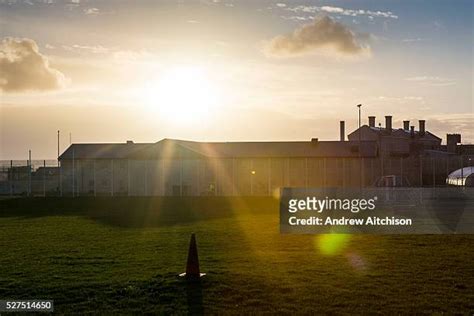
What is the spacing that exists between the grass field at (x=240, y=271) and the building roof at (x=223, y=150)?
3408 cm

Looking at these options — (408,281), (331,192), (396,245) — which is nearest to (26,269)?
(408,281)

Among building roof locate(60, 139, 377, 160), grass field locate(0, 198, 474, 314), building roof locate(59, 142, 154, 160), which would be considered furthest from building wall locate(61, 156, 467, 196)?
grass field locate(0, 198, 474, 314)

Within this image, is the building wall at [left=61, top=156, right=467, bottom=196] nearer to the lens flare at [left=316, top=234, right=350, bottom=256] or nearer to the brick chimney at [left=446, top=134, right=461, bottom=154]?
the brick chimney at [left=446, top=134, right=461, bottom=154]

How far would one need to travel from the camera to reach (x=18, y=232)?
2425 cm

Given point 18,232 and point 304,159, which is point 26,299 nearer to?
point 18,232

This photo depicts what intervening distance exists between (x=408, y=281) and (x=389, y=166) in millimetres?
45641

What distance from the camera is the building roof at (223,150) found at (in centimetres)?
5828

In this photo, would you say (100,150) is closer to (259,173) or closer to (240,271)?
(259,173)

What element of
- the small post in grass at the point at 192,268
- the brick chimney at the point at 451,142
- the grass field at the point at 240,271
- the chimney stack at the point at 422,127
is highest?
the chimney stack at the point at 422,127

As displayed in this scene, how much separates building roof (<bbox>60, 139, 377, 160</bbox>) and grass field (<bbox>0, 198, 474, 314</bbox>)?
34084mm

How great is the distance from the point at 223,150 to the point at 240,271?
4866cm

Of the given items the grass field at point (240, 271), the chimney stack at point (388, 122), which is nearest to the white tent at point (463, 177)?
the chimney stack at point (388, 122)

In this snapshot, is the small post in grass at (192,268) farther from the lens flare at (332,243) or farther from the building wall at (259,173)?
the building wall at (259,173)

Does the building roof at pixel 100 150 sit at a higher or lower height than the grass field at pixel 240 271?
higher
